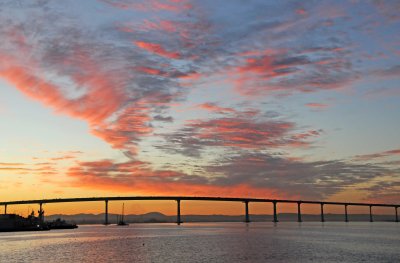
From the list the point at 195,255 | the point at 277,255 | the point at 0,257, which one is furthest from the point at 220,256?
the point at 0,257

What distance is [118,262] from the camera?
7619 cm

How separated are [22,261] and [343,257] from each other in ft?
175

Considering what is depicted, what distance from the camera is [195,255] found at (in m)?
84.9

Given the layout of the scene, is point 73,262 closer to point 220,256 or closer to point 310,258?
point 220,256

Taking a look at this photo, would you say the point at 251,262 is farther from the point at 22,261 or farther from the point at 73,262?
the point at 22,261

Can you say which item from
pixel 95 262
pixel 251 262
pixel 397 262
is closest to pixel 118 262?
pixel 95 262

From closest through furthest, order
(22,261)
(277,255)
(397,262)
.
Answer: (397,262) → (22,261) → (277,255)

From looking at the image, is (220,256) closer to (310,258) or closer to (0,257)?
(310,258)

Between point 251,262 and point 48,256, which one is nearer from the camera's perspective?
point 251,262

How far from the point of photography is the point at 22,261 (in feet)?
258

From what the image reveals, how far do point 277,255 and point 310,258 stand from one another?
7.09 m

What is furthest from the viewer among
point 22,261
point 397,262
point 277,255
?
point 277,255

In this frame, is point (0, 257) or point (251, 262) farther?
point (0, 257)

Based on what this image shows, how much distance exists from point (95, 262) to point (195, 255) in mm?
18145
